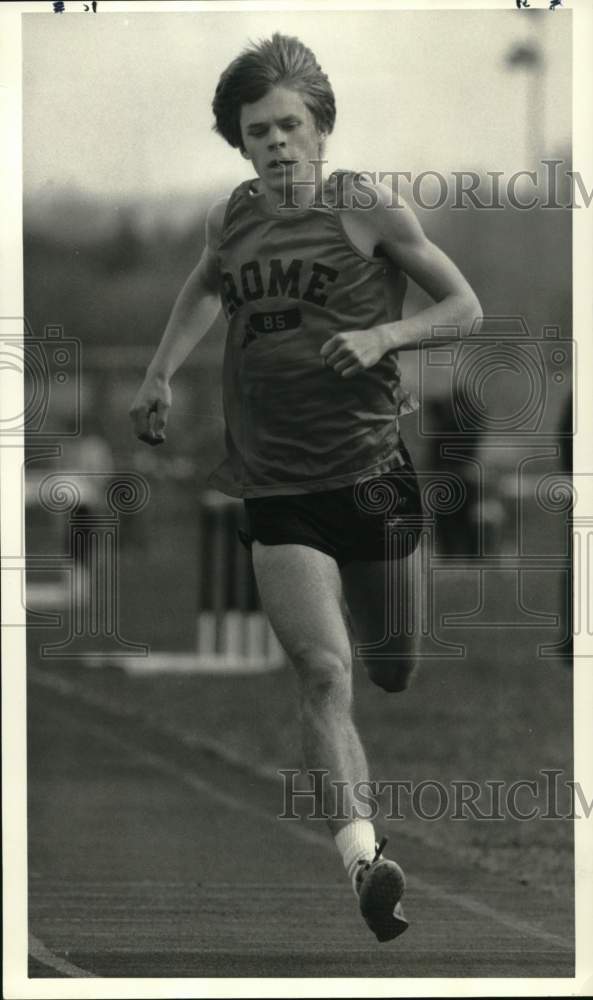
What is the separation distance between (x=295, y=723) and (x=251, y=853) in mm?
676

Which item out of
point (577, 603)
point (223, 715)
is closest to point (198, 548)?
point (223, 715)

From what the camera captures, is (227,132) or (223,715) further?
(223,715)

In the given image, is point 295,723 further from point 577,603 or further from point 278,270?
point 278,270

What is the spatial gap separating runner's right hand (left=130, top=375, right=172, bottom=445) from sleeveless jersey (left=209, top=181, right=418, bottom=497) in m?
0.17

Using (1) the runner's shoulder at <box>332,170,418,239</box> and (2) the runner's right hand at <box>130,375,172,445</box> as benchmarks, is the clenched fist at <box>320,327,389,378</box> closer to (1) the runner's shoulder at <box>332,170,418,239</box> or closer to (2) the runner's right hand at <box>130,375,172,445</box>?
(1) the runner's shoulder at <box>332,170,418,239</box>

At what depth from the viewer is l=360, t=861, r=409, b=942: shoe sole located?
5.99 m

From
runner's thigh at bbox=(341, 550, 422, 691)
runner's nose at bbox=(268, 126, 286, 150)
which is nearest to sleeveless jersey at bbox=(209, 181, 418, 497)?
runner's nose at bbox=(268, 126, 286, 150)

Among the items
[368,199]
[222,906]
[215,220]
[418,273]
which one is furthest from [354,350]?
[222,906]

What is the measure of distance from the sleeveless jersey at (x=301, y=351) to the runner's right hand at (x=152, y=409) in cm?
17

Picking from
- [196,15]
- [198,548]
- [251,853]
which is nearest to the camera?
[196,15]

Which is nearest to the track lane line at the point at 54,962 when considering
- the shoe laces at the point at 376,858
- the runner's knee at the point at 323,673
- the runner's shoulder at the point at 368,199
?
the shoe laces at the point at 376,858

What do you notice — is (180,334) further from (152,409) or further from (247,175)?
(247,175)

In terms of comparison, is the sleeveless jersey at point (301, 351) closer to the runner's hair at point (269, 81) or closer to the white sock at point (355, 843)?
the runner's hair at point (269, 81)

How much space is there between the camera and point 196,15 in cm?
599
